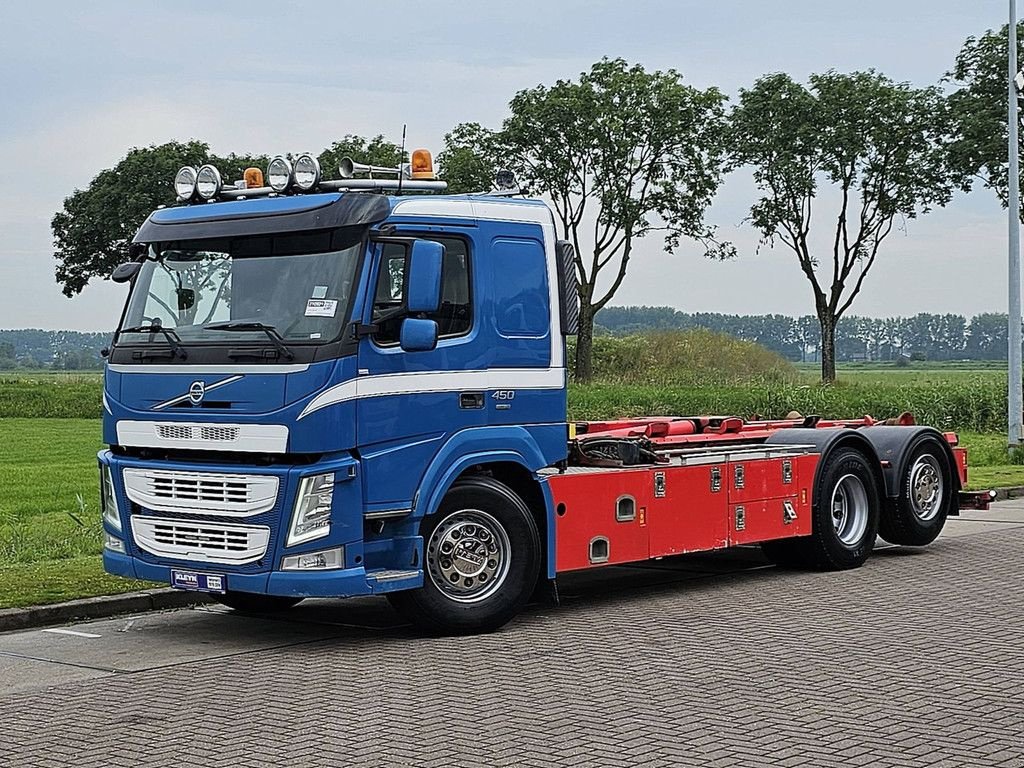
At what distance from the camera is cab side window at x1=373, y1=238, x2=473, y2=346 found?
10.1 meters

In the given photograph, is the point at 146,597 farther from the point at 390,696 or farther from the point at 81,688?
the point at 390,696

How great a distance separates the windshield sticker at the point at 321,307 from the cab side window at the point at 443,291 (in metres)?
0.28

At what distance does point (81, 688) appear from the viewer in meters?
8.94

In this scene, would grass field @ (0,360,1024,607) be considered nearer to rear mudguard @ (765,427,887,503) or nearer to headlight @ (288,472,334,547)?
headlight @ (288,472,334,547)

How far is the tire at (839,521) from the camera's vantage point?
13680mm

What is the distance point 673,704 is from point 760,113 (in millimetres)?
52220

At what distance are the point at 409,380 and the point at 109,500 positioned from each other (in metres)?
2.46

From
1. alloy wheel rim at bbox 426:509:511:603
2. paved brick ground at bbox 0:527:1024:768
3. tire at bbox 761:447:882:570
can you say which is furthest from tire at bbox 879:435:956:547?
alloy wheel rim at bbox 426:509:511:603

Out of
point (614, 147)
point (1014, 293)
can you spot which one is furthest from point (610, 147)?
point (1014, 293)

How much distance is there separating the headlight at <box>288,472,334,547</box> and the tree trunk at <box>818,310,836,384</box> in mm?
49266

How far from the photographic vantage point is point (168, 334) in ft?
34.1

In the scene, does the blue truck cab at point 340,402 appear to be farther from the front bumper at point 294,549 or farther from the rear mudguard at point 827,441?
the rear mudguard at point 827,441

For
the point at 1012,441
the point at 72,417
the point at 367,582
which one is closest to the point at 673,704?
the point at 367,582

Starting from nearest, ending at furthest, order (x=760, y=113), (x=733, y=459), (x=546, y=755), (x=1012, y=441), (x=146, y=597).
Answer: (x=546, y=755)
(x=146, y=597)
(x=733, y=459)
(x=1012, y=441)
(x=760, y=113)
